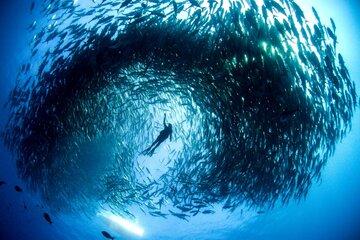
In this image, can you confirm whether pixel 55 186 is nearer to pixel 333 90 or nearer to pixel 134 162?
pixel 134 162

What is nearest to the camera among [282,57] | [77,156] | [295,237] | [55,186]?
[282,57]

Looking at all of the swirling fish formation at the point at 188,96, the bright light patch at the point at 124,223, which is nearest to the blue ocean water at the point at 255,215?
the bright light patch at the point at 124,223

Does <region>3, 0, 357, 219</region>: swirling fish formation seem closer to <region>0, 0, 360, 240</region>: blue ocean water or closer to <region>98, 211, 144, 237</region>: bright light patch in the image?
<region>0, 0, 360, 240</region>: blue ocean water

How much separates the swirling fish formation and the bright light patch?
4.86 m

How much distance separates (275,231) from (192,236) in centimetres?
737

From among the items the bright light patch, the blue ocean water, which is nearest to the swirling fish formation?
the blue ocean water

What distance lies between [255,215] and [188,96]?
1422 centimetres

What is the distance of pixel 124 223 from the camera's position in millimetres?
19312

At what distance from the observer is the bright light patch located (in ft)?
60.1

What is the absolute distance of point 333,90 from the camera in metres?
8.20

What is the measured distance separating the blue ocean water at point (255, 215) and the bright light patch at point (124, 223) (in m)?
0.70

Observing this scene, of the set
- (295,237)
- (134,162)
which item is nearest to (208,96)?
(134,162)

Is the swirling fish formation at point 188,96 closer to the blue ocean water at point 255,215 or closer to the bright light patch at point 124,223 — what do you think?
the blue ocean water at point 255,215

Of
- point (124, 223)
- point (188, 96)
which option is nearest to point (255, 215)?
point (124, 223)
